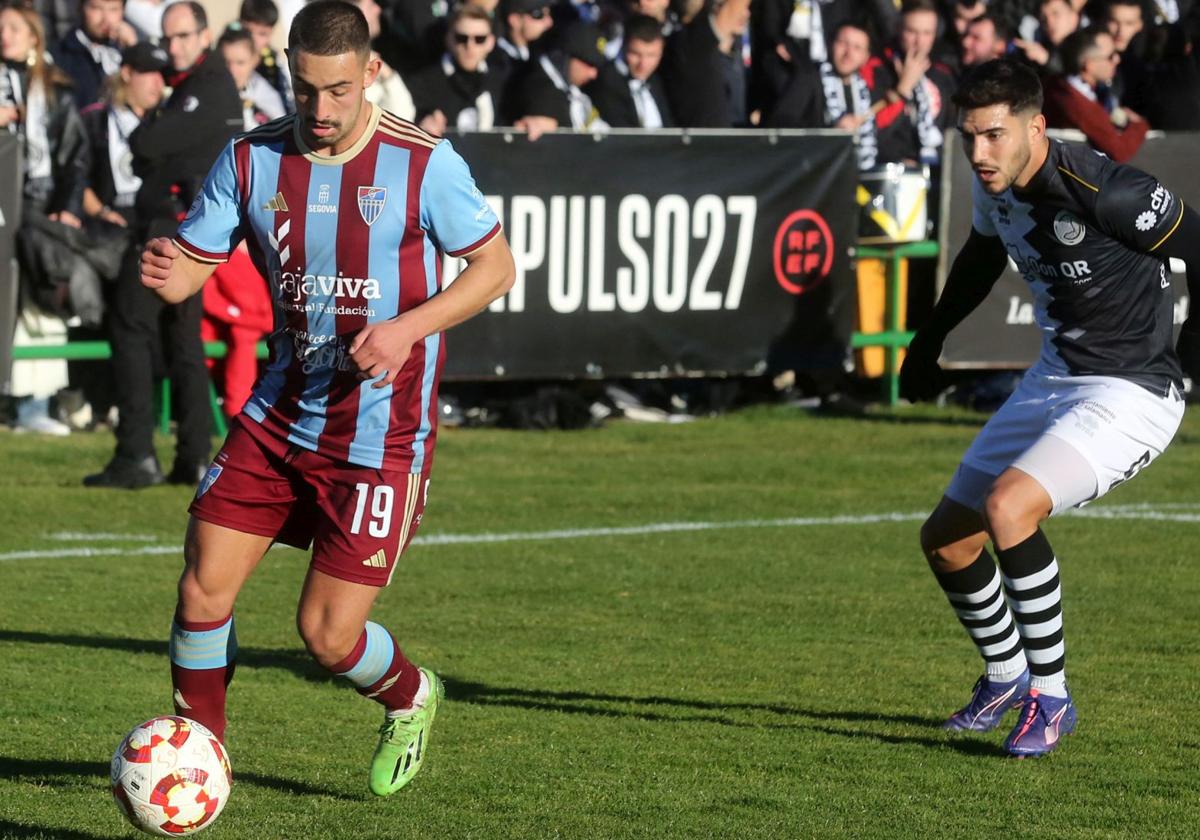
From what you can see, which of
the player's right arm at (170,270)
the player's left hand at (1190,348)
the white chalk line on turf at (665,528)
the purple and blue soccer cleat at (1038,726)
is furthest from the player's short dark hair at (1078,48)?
the player's right arm at (170,270)

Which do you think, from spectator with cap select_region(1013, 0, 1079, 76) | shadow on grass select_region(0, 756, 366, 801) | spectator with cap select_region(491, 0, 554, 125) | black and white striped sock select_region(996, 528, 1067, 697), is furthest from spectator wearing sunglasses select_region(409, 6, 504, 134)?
shadow on grass select_region(0, 756, 366, 801)

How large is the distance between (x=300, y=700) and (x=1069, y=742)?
8.13ft

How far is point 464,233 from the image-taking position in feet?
17.2

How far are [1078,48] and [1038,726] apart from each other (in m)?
8.64

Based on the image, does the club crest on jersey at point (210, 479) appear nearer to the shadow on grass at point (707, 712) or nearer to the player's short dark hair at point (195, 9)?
the shadow on grass at point (707, 712)

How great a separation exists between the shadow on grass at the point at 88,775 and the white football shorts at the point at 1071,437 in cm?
216

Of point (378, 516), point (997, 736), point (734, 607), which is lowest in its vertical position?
point (734, 607)

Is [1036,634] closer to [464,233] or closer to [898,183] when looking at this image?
[464,233]

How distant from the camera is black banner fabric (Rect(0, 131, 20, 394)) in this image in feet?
37.4

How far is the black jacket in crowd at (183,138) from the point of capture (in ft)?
34.6

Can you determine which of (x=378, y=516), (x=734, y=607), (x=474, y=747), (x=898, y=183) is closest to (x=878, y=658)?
(x=734, y=607)

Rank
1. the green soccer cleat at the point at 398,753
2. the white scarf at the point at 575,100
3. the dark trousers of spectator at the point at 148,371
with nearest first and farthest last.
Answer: the green soccer cleat at the point at 398,753, the dark trousers of spectator at the point at 148,371, the white scarf at the point at 575,100

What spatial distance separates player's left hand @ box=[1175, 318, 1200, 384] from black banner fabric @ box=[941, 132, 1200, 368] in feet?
23.0

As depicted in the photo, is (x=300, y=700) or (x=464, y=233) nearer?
(x=464, y=233)
